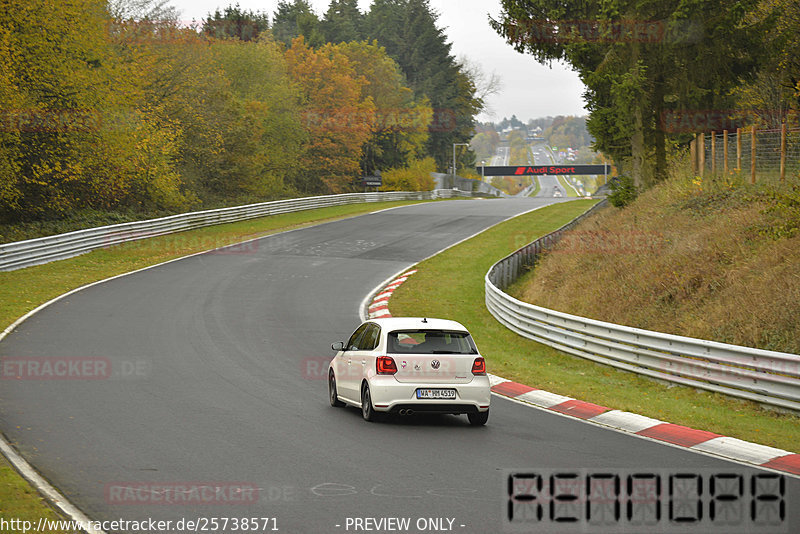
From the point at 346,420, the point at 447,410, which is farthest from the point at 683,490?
the point at 346,420

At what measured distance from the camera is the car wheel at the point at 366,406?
11770 millimetres

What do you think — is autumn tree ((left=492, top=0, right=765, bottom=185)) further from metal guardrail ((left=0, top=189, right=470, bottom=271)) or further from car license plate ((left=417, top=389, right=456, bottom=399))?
car license plate ((left=417, top=389, right=456, bottom=399))

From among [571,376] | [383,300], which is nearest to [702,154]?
[383,300]

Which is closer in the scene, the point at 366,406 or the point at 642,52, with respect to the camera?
the point at 366,406

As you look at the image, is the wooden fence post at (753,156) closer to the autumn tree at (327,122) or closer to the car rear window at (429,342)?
the car rear window at (429,342)

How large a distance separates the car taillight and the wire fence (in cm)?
1505

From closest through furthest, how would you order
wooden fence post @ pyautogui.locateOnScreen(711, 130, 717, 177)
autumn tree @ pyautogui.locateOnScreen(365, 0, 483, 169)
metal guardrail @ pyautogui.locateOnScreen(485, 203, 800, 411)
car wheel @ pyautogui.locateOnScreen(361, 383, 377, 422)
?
car wheel @ pyautogui.locateOnScreen(361, 383, 377, 422) < metal guardrail @ pyautogui.locateOnScreen(485, 203, 800, 411) < wooden fence post @ pyautogui.locateOnScreen(711, 130, 717, 177) < autumn tree @ pyautogui.locateOnScreen(365, 0, 483, 169)

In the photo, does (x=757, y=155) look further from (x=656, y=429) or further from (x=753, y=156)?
(x=656, y=429)

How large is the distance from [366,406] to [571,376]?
5.50 meters

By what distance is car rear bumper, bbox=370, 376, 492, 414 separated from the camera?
1152 cm

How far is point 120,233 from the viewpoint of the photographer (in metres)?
36.4

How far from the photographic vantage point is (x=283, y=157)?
69000 millimetres

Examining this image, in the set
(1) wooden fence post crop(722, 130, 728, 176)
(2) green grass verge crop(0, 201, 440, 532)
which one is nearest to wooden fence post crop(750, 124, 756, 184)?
(1) wooden fence post crop(722, 130, 728, 176)

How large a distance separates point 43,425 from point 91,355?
18.5 ft
